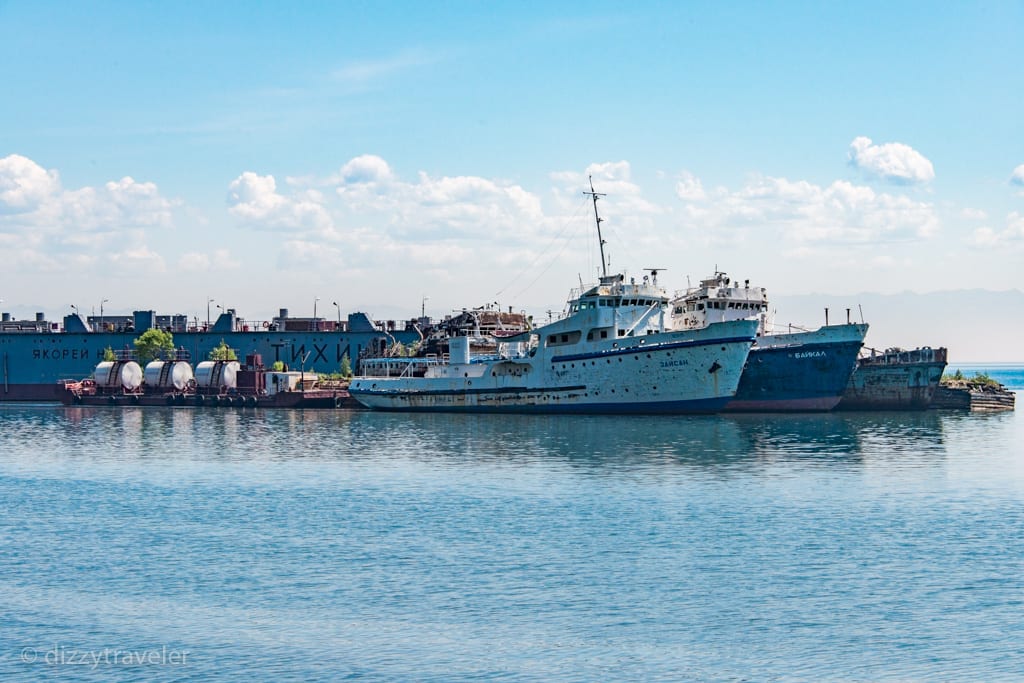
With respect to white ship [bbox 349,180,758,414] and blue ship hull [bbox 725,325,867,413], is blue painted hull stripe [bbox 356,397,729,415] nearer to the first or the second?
white ship [bbox 349,180,758,414]

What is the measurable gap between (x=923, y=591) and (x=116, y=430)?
5771 centimetres

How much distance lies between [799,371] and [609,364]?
38.8ft

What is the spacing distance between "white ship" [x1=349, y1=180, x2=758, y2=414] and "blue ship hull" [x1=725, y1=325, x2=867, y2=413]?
3924 millimetres

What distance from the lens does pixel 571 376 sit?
232 feet

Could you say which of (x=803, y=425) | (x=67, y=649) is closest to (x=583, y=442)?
(x=803, y=425)

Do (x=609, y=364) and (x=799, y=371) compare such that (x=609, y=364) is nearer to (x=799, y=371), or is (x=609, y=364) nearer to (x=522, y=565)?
(x=799, y=371)

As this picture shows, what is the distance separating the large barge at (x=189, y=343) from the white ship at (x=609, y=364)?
3585cm

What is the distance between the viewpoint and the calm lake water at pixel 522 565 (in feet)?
65.6

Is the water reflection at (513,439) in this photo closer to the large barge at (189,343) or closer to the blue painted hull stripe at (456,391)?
the blue painted hull stripe at (456,391)

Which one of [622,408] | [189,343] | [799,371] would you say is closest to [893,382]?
[799,371]

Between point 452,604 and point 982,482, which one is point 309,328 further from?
point 452,604

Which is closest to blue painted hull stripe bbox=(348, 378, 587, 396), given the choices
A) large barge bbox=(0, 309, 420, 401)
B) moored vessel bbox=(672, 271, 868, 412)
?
moored vessel bbox=(672, 271, 868, 412)

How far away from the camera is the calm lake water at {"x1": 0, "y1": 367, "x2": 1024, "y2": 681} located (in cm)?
2000

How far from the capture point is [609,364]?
68500 millimetres
